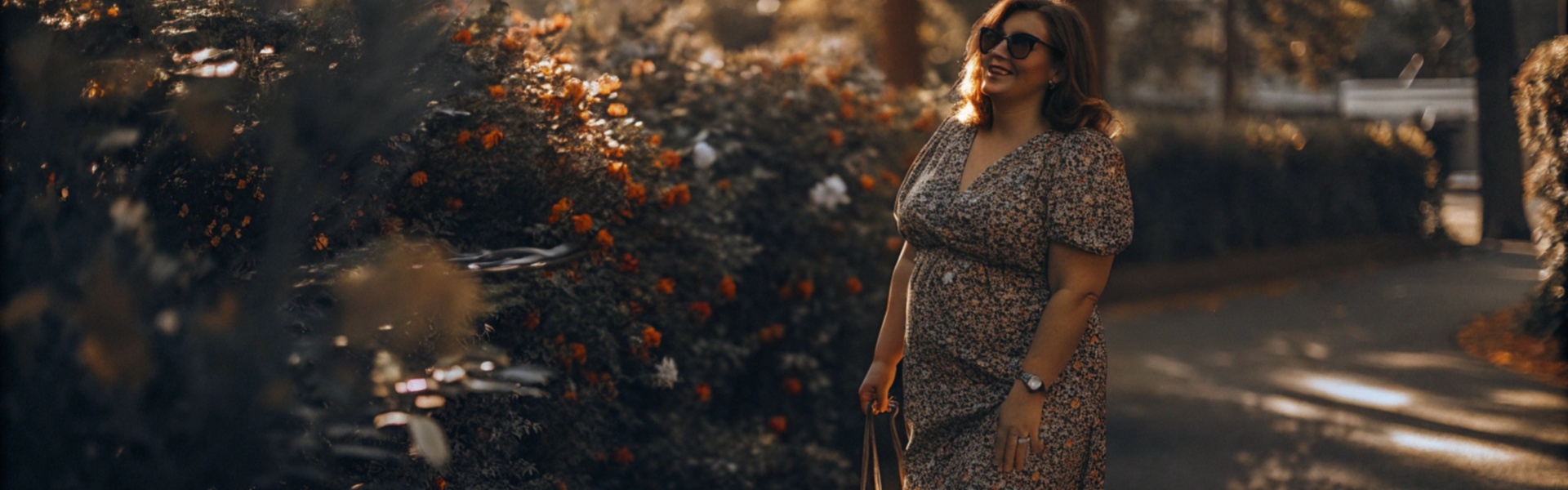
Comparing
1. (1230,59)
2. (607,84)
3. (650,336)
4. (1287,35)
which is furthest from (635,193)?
(1230,59)

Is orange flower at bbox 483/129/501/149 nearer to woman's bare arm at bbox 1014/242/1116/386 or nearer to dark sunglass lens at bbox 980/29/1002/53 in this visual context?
dark sunglass lens at bbox 980/29/1002/53

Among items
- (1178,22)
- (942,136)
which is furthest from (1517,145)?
(1178,22)

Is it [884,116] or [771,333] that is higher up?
[884,116]

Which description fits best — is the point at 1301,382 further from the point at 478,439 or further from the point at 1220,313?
the point at 478,439

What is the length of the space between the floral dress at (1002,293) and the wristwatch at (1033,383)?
0.24 feet

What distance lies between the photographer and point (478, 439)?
3.75 metres

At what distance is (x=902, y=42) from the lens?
14.7 metres

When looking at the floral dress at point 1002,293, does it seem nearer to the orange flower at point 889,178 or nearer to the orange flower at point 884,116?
the orange flower at point 889,178

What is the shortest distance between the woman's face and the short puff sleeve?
0.53 feet

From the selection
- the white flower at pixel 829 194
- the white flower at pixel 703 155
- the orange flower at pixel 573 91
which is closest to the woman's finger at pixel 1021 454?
the orange flower at pixel 573 91

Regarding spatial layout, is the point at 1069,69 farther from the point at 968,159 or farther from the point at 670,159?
the point at 670,159

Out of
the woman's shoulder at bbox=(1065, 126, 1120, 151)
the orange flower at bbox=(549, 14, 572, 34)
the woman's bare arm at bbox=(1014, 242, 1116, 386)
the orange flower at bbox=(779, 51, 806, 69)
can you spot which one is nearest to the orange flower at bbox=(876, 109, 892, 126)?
the orange flower at bbox=(779, 51, 806, 69)

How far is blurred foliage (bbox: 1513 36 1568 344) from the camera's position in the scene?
5945 mm

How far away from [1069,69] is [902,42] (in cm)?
1174
